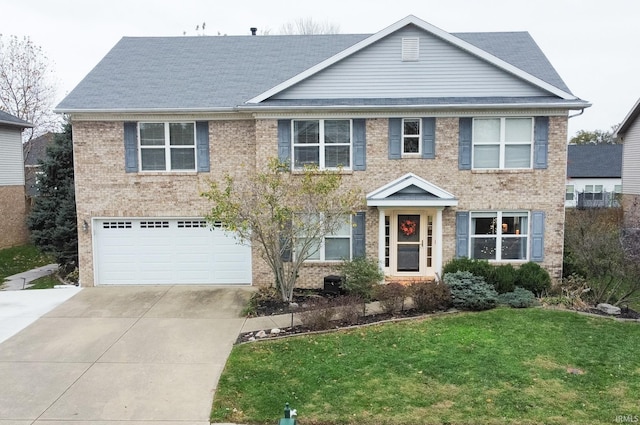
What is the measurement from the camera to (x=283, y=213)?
480 inches

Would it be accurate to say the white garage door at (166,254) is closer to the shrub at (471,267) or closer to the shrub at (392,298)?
the shrub at (392,298)

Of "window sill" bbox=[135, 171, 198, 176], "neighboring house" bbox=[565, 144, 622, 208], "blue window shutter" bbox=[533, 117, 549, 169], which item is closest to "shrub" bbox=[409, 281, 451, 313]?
"blue window shutter" bbox=[533, 117, 549, 169]

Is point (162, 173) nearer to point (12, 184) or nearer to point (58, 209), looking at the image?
point (58, 209)

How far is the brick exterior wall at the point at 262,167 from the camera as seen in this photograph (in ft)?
45.8

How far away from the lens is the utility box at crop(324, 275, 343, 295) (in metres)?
13.4

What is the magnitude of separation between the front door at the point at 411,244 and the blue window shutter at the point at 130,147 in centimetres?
794

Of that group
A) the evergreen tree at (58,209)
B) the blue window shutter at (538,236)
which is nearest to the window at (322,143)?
the blue window shutter at (538,236)

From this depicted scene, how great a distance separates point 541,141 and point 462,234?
11.4 feet

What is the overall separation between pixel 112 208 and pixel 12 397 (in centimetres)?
795

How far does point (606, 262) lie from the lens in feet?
39.5

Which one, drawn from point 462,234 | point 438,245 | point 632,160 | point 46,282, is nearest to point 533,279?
point 462,234

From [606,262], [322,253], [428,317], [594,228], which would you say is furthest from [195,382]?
[594,228]

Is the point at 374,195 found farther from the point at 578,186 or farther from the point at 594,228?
the point at 578,186

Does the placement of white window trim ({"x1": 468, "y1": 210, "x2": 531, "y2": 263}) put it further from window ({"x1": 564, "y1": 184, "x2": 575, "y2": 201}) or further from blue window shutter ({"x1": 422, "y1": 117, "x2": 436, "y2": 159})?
window ({"x1": 564, "y1": 184, "x2": 575, "y2": 201})
